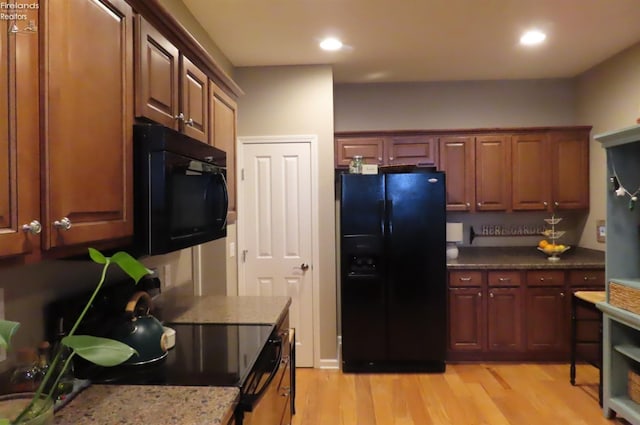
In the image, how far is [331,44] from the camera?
10.6ft

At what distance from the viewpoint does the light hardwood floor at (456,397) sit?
2.82 meters

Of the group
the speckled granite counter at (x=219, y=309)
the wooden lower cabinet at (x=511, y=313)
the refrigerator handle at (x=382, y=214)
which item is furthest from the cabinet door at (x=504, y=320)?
the speckled granite counter at (x=219, y=309)

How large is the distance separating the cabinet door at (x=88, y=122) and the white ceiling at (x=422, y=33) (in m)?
1.55

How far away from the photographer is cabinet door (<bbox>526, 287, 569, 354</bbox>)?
12.1 feet

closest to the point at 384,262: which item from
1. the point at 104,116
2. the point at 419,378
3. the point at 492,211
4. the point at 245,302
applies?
the point at 419,378

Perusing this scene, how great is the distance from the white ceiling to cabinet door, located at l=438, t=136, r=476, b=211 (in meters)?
0.68

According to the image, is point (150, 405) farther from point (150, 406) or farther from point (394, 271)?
point (394, 271)

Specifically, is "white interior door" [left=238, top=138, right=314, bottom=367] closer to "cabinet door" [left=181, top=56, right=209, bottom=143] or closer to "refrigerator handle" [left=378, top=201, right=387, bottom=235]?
"refrigerator handle" [left=378, top=201, right=387, bottom=235]

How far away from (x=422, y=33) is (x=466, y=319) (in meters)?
2.42

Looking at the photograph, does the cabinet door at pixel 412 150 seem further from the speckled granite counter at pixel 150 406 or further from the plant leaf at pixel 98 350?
the plant leaf at pixel 98 350

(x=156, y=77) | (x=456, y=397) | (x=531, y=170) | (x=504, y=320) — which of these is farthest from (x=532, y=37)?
(x=156, y=77)

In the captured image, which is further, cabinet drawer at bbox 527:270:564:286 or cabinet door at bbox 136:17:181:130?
cabinet drawer at bbox 527:270:564:286

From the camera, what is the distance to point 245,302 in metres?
2.33

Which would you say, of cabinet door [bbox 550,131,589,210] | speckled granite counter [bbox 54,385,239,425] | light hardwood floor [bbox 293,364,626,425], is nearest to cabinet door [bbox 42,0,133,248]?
speckled granite counter [bbox 54,385,239,425]
